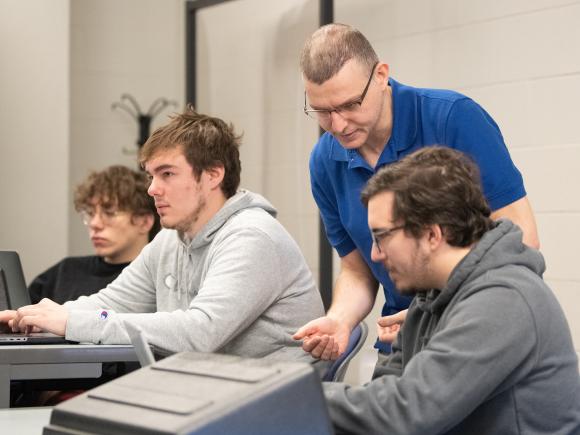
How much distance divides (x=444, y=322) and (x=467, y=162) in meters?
0.26

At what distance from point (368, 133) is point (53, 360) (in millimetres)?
787

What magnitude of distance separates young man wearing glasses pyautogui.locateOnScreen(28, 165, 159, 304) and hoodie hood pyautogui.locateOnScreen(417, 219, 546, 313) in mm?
1771

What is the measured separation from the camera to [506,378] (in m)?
1.31

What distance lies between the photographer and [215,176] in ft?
7.34

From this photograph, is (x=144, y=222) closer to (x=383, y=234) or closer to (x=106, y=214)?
(x=106, y=214)

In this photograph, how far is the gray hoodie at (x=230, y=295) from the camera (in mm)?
1931

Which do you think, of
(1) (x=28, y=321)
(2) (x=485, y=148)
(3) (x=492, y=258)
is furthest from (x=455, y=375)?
(1) (x=28, y=321)

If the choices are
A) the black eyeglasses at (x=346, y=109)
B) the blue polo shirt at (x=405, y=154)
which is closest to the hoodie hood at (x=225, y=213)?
the blue polo shirt at (x=405, y=154)

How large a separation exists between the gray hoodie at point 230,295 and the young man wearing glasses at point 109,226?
69 centimetres

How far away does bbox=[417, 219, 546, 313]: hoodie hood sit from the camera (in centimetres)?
137

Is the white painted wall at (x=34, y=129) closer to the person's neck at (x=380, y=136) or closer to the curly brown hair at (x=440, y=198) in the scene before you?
the person's neck at (x=380, y=136)

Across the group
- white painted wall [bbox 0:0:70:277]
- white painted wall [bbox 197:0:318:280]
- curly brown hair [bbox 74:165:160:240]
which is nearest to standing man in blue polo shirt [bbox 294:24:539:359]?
curly brown hair [bbox 74:165:160:240]

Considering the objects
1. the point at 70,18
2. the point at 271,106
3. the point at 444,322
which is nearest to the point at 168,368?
the point at 444,322

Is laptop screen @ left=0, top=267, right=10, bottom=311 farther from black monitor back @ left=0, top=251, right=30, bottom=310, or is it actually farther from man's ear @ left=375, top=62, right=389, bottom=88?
man's ear @ left=375, top=62, right=389, bottom=88
